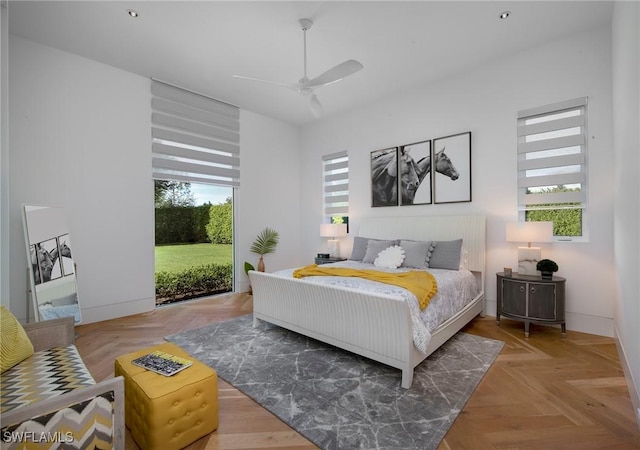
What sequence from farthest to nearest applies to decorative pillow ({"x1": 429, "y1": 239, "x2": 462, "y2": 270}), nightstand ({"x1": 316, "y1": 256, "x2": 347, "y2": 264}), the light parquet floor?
nightstand ({"x1": 316, "y1": 256, "x2": 347, "y2": 264}), decorative pillow ({"x1": 429, "y1": 239, "x2": 462, "y2": 270}), the light parquet floor

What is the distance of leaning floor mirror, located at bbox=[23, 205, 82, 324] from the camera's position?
2.97 m

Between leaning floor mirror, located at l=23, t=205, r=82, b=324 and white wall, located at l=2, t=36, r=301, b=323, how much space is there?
0.24 meters

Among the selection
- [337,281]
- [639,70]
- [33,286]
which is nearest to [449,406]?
[337,281]

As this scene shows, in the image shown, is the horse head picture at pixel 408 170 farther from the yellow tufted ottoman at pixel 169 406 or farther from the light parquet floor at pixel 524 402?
the yellow tufted ottoman at pixel 169 406

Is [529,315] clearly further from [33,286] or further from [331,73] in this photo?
[33,286]

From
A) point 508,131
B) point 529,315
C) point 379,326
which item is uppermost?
point 508,131

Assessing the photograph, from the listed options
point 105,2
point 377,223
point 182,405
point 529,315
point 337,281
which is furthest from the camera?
point 377,223

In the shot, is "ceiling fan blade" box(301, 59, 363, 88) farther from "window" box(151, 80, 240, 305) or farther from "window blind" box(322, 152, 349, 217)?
"window blind" box(322, 152, 349, 217)

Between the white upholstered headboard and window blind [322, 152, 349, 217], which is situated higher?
window blind [322, 152, 349, 217]

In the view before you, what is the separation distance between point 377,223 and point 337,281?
2068 millimetres

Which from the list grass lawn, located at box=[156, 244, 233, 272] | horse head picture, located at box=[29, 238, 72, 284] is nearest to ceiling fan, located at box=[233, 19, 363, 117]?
horse head picture, located at box=[29, 238, 72, 284]

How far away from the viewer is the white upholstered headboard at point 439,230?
Result: 371cm

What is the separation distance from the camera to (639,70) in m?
1.68

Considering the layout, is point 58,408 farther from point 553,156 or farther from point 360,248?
point 553,156
